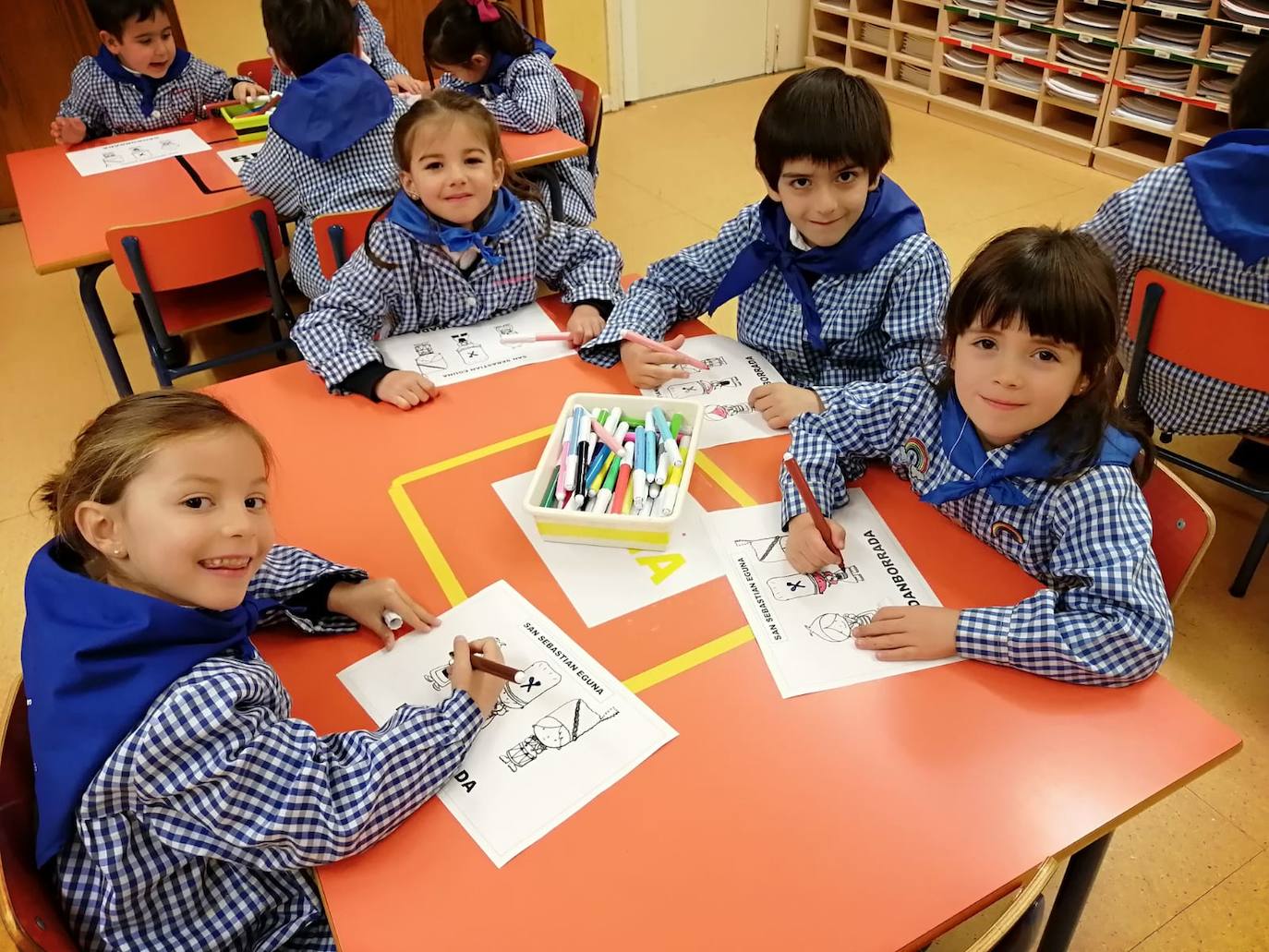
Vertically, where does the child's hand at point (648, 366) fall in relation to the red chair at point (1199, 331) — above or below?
above

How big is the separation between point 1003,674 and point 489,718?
574 mm

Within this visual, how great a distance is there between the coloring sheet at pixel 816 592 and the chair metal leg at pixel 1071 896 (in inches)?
11.6

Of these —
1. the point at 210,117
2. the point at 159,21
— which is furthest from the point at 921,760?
the point at 159,21

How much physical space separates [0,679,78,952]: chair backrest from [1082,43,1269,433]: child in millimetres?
2078

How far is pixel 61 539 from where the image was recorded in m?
0.98

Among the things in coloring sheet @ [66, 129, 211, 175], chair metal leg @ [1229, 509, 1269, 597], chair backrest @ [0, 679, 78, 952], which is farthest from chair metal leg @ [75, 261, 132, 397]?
chair metal leg @ [1229, 509, 1269, 597]

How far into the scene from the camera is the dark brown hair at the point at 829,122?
1.46 m

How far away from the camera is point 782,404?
1435mm

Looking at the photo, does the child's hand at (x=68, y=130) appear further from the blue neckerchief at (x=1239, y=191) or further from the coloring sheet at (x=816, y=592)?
the blue neckerchief at (x=1239, y=191)

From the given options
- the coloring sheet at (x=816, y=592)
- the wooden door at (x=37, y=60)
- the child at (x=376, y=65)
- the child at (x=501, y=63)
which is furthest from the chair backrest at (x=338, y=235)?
the wooden door at (x=37, y=60)

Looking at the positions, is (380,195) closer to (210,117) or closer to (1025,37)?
(210,117)

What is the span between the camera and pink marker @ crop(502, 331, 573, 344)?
1.67 meters

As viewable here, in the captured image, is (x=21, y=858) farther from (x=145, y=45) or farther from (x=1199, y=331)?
(x=145, y=45)

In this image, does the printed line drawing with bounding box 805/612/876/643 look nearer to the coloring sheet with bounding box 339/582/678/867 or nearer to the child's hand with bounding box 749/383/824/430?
the coloring sheet with bounding box 339/582/678/867
